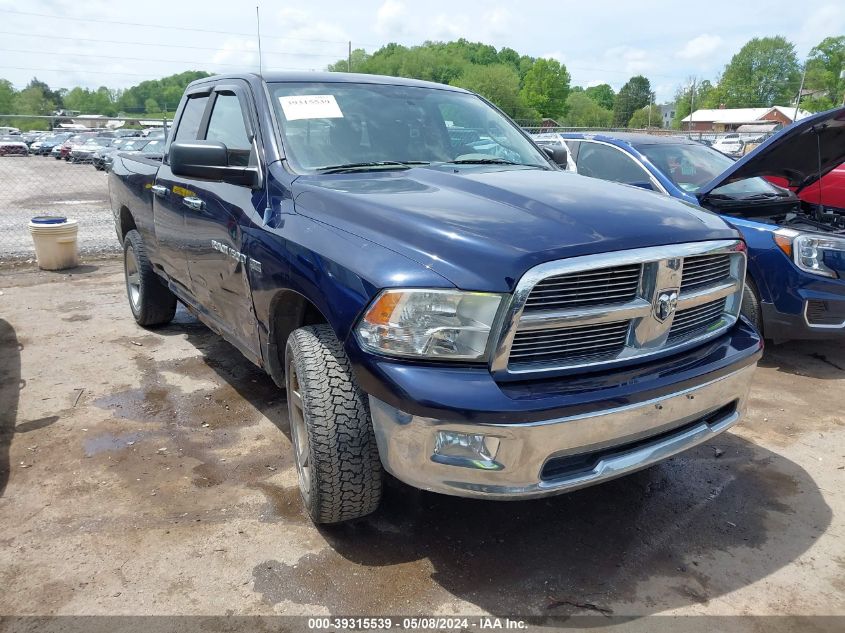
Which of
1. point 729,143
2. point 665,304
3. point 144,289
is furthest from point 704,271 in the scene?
point 729,143

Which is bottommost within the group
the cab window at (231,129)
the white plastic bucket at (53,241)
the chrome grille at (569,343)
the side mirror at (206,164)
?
the white plastic bucket at (53,241)

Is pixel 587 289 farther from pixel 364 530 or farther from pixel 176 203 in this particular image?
pixel 176 203

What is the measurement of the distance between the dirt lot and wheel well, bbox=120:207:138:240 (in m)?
1.91

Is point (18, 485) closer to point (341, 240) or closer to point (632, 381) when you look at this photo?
point (341, 240)

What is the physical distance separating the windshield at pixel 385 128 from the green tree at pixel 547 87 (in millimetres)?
102572

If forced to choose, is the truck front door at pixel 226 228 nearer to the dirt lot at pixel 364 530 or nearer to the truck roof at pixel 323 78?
the truck roof at pixel 323 78

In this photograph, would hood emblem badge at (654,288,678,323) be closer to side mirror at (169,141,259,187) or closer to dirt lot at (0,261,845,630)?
dirt lot at (0,261,845,630)

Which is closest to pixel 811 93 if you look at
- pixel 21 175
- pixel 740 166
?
pixel 21 175

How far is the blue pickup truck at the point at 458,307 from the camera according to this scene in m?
2.17

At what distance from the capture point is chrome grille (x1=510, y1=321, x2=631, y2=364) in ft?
7.30

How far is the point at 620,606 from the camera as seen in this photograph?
2402 millimetres

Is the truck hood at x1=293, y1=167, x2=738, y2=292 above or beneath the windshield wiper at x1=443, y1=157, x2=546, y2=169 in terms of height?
beneath

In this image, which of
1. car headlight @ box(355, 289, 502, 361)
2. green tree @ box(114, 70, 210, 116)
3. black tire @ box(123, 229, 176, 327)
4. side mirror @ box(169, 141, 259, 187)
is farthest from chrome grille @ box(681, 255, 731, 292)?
green tree @ box(114, 70, 210, 116)

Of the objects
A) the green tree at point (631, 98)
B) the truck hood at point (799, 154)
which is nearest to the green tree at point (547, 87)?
the green tree at point (631, 98)
